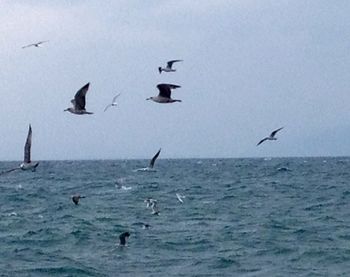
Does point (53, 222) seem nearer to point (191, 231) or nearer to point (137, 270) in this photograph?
point (191, 231)

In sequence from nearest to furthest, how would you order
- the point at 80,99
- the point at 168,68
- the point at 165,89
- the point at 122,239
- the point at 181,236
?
the point at 80,99 < the point at 165,89 < the point at 168,68 < the point at 122,239 < the point at 181,236

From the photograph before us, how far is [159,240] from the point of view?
29516 mm

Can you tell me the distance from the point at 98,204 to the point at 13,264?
19.8 meters

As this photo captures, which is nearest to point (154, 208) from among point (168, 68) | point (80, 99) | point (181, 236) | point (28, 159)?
point (181, 236)

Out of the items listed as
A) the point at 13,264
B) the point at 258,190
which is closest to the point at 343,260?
the point at 13,264

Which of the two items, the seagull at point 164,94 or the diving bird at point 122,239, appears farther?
the diving bird at point 122,239

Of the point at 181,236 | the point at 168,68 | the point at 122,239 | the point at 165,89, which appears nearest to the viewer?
the point at 165,89

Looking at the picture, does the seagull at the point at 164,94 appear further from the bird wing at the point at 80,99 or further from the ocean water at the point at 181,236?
the ocean water at the point at 181,236

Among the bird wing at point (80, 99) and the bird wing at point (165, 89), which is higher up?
the bird wing at point (165, 89)

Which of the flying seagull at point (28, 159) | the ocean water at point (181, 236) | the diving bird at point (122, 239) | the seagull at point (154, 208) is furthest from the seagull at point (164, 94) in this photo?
the seagull at point (154, 208)

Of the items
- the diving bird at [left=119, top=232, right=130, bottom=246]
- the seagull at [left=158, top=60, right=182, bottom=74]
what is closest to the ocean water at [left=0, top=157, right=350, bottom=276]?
the diving bird at [left=119, top=232, right=130, bottom=246]

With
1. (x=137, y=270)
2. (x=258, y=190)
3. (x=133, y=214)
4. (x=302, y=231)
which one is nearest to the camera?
(x=137, y=270)

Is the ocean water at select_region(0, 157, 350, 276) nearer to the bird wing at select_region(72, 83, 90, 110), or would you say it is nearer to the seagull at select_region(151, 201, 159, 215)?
the seagull at select_region(151, 201, 159, 215)

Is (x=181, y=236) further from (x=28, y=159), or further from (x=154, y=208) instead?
(x=28, y=159)
